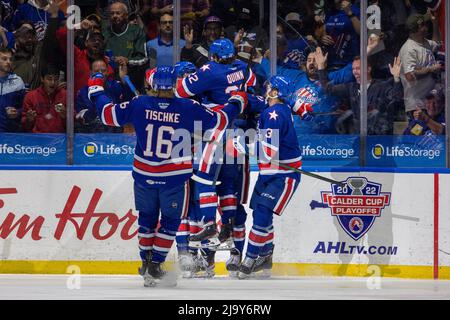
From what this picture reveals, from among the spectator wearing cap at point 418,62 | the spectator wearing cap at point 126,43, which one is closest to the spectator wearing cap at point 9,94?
the spectator wearing cap at point 126,43

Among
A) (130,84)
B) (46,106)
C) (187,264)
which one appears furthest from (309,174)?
(46,106)

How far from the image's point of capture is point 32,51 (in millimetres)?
9984

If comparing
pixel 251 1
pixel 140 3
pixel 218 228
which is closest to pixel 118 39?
pixel 140 3

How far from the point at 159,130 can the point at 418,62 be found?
2.89 meters

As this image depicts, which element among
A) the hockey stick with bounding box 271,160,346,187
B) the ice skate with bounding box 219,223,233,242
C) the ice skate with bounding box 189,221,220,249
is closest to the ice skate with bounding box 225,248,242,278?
the ice skate with bounding box 219,223,233,242

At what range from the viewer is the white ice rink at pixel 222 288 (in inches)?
314

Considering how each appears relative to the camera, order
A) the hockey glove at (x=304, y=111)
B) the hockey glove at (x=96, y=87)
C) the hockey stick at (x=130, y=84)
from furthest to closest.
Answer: the hockey glove at (x=304, y=111), the hockey stick at (x=130, y=84), the hockey glove at (x=96, y=87)

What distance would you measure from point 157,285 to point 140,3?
269 cm

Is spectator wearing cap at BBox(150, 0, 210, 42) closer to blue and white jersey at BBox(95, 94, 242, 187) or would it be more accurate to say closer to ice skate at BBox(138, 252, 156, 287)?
blue and white jersey at BBox(95, 94, 242, 187)

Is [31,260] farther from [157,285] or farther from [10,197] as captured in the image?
[157,285]

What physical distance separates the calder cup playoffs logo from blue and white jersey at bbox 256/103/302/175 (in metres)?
0.59

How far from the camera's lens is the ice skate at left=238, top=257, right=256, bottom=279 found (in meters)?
9.45

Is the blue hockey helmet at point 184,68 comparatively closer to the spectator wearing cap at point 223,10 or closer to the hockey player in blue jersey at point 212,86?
the hockey player in blue jersey at point 212,86

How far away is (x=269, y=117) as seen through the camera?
9320 millimetres
